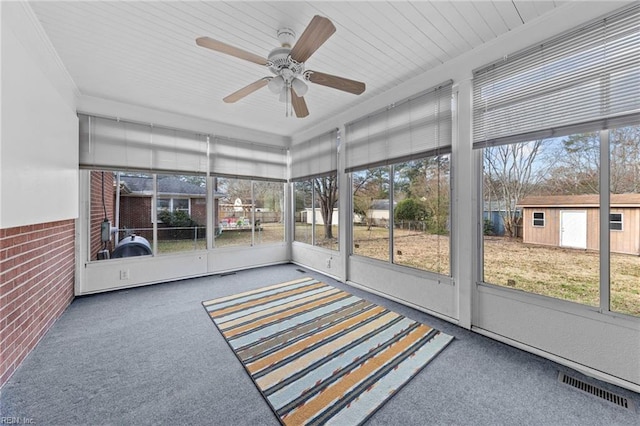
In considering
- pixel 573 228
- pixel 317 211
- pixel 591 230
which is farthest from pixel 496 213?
pixel 317 211

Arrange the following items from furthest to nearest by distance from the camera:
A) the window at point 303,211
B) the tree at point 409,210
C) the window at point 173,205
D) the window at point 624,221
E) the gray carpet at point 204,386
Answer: the window at point 303,211
the window at point 173,205
the tree at point 409,210
the window at point 624,221
the gray carpet at point 204,386

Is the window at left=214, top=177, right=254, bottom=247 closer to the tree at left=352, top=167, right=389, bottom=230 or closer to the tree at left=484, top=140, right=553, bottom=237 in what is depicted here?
the tree at left=352, top=167, right=389, bottom=230

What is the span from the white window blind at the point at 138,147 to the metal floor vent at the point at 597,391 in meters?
5.12

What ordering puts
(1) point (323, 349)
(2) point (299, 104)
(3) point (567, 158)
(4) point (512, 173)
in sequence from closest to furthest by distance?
(3) point (567, 158), (1) point (323, 349), (4) point (512, 173), (2) point (299, 104)

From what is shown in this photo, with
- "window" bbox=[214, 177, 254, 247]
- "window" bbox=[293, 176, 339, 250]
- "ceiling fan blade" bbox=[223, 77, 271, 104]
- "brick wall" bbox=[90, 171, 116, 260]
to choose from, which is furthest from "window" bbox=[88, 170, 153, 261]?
"window" bbox=[293, 176, 339, 250]

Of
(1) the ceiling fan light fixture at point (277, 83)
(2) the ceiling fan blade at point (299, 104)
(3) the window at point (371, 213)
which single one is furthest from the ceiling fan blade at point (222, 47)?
(3) the window at point (371, 213)

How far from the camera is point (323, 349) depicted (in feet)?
7.47

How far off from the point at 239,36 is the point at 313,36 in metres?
0.99

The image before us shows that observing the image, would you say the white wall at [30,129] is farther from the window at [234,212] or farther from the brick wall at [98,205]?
the window at [234,212]

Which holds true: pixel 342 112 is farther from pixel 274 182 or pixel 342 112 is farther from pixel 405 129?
pixel 274 182

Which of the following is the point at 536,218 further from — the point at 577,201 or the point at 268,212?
the point at 268,212

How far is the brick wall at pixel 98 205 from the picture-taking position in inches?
147

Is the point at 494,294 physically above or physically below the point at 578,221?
below

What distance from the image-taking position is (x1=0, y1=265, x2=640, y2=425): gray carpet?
5.13 ft
